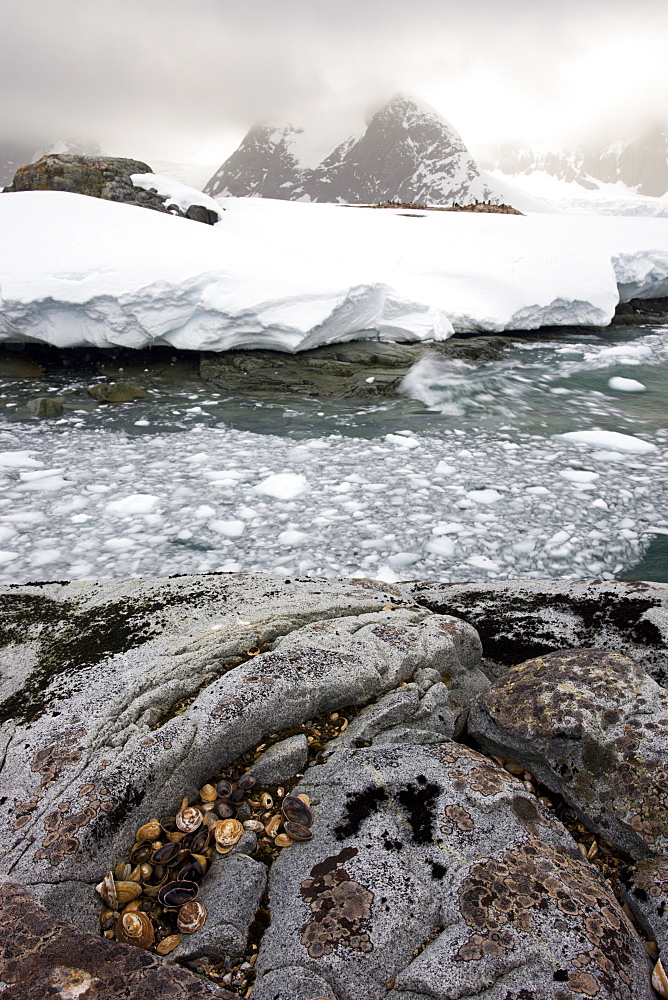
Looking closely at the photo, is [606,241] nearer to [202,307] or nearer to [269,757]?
[202,307]

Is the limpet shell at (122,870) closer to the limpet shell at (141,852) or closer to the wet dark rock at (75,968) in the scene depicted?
the limpet shell at (141,852)

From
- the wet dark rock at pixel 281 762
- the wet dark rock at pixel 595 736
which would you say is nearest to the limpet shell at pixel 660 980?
the wet dark rock at pixel 595 736

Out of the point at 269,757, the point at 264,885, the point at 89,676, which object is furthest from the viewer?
the point at 89,676

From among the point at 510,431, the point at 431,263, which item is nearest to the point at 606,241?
the point at 431,263

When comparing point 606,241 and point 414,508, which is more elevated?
point 606,241

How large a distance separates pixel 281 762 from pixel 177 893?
1.45 ft

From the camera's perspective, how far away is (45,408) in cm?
689

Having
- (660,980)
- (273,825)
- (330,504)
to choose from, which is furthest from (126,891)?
(330,504)

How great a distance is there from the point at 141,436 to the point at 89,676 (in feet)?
15.5

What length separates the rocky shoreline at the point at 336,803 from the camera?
118 centimetres

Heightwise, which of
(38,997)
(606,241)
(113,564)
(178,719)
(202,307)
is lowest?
(113,564)

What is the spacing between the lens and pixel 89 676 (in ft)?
6.60

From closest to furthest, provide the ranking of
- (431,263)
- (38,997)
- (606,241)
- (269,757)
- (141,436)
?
(38,997)
(269,757)
(141,436)
(431,263)
(606,241)

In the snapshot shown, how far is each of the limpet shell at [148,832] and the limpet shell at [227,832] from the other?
159mm
